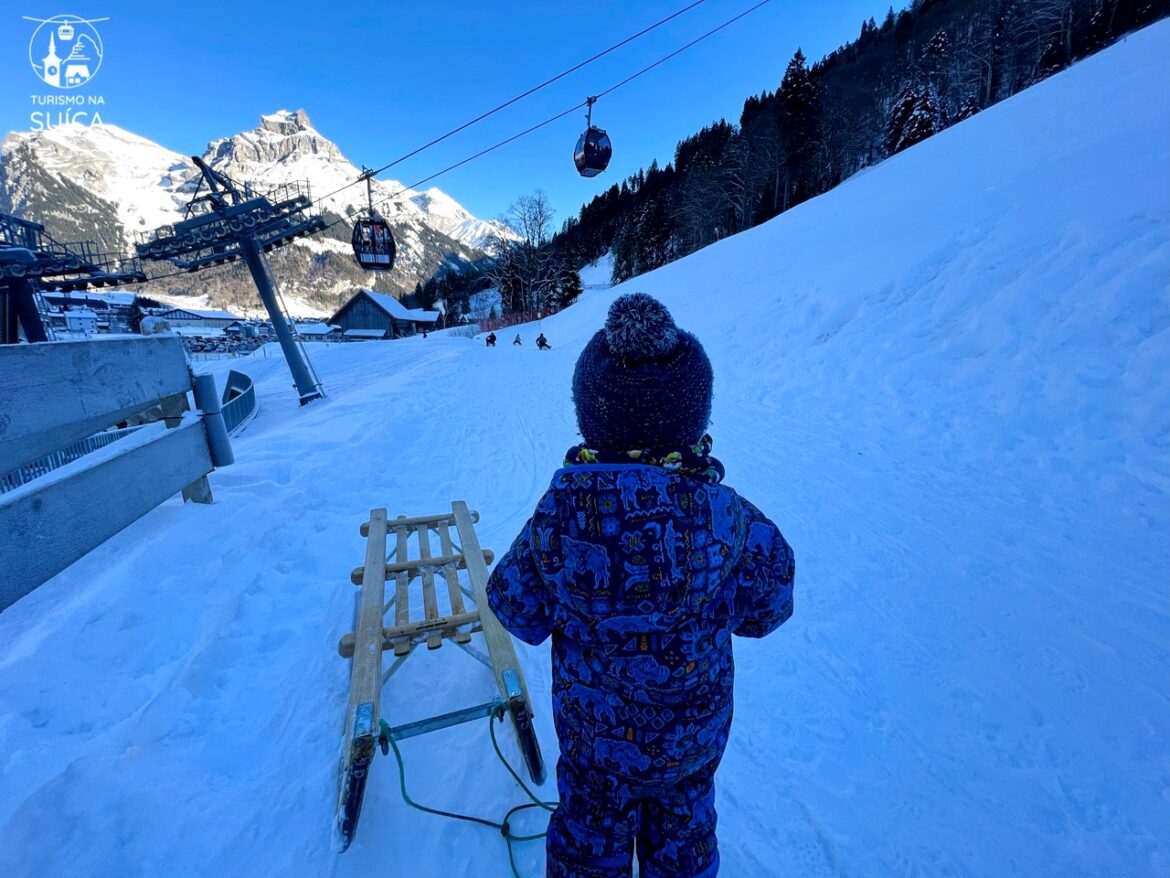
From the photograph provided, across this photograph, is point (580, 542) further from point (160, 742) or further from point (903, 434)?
point (903, 434)

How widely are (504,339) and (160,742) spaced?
3286 cm

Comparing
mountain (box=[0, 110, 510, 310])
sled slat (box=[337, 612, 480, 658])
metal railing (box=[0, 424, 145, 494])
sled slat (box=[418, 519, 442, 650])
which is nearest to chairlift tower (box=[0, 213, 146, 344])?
metal railing (box=[0, 424, 145, 494])

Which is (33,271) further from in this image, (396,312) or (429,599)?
(396,312)

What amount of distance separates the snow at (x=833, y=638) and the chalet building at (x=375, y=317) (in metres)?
60.4

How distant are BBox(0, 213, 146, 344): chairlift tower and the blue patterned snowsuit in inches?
833

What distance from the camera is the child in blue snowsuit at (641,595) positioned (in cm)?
126

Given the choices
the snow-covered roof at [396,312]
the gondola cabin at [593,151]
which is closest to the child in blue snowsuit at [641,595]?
the gondola cabin at [593,151]

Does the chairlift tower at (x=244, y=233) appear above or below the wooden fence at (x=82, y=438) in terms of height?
above

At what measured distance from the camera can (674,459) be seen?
1.28 meters

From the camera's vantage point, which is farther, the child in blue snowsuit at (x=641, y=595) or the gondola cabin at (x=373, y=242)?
the gondola cabin at (x=373, y=242)

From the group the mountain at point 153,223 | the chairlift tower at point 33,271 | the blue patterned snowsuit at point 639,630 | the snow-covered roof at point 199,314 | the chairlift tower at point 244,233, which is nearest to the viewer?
the blue patterned snowsuit at point 639,630

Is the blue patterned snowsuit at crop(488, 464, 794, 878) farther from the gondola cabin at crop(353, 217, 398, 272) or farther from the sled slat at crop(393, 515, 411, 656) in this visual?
the gondola cabin at crop(353, 217, 398, 272)

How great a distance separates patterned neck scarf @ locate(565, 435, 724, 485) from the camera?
1289mm

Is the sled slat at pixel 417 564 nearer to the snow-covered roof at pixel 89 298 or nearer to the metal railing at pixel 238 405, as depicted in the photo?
the metal railing at pixel 238 405
